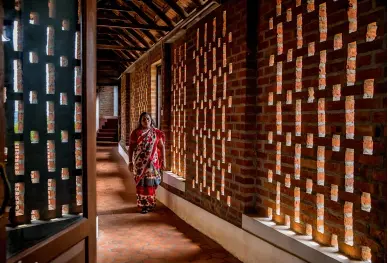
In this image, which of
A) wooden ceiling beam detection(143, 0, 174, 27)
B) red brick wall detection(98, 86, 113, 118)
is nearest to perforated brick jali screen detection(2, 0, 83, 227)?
wooden ceiling beam detection(143, 0, 174, 27)

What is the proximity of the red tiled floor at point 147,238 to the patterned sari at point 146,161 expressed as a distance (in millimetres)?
309

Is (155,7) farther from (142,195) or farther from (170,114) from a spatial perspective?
(142,195)

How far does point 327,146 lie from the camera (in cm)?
277

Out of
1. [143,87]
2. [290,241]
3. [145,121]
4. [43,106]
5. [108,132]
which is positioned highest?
[143,87]

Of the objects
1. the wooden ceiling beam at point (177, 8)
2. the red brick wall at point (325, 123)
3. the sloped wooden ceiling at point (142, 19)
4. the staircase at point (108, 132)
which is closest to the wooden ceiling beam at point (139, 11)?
the sloped wooden ceiling at point (142, 19)

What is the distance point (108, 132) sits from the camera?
820 inches

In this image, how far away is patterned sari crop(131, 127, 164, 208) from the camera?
6035 mm

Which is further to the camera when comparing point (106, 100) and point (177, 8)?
point (106, 100)

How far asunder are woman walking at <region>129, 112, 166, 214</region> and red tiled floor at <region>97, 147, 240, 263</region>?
0.29 m

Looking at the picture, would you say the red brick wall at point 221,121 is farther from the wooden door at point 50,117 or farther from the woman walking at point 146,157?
the wooden door at point 50,117

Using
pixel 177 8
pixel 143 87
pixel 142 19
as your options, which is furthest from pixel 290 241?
pixel 143 87

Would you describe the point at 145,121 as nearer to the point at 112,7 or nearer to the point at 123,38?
the point at 112,7

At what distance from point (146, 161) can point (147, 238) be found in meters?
1.57

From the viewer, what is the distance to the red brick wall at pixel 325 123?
237 cm
